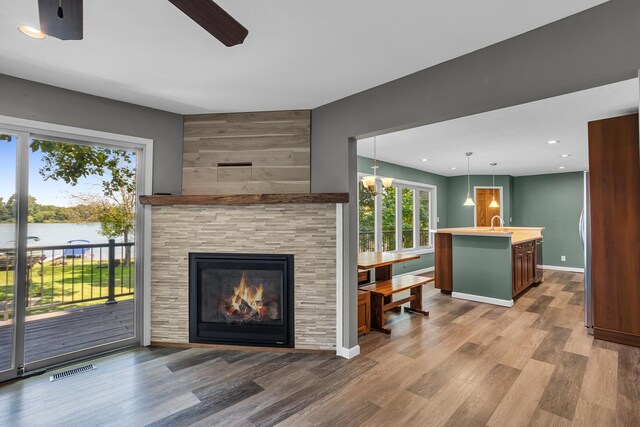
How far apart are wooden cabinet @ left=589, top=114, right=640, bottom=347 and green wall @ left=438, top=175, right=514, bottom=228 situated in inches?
193

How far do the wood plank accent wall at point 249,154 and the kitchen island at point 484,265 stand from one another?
126 inches

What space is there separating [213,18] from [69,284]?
9.91 feet

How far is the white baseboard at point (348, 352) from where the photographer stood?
9.89 feet

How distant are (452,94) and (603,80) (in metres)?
0.83

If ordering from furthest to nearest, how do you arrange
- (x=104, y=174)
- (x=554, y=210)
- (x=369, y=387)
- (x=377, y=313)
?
(x=554, y=210) → (x=377, y=313) → (x=104, y=174) → (x=369, y=387)

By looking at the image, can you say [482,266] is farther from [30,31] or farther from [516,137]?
[30,31]

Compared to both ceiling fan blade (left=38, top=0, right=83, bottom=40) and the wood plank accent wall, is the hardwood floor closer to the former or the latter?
the wood plank accent wall

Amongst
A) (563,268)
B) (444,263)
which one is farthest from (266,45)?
(563,268)

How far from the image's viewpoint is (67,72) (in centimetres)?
248

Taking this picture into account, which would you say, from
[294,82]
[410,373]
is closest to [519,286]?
[410,373]

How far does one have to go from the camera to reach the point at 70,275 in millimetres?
2990

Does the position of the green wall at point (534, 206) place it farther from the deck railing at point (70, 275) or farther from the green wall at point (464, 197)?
the deck railing at point (70, 275)

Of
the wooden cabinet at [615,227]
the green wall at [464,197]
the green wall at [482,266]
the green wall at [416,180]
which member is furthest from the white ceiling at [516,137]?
the green wall at [482,266]

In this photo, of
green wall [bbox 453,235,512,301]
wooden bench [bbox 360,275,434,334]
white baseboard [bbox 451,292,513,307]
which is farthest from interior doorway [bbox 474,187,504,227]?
wooden bench [bbox 360,275,434,334]
